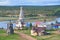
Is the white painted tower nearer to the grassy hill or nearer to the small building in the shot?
the grassy hill

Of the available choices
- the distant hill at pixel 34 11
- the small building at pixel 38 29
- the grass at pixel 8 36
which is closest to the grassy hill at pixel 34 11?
the distant hill at pixel 34 11

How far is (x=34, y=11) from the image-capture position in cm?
223

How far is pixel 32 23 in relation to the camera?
2.17 metres

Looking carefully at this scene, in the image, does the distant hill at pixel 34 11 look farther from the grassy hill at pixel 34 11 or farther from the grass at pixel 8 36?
the grass at pixel 8 36

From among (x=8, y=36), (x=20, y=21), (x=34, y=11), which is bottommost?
(x=8, y=36)

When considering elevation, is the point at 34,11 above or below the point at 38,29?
above

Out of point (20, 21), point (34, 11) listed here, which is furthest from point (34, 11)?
point (20, 21)

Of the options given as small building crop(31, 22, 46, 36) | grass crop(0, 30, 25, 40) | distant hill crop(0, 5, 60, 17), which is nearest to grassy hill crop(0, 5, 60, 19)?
distant hill crop(0, 5, 60, 17)

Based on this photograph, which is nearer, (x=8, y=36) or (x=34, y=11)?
(x=8, y=36)

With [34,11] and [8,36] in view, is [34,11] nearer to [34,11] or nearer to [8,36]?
[34,11]

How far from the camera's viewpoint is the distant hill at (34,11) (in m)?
2.21

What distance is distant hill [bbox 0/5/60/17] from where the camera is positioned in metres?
2.21

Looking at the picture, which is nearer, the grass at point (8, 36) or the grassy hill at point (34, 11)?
the grass at point (8, 36)

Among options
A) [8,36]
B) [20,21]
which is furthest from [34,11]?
[8,36]
